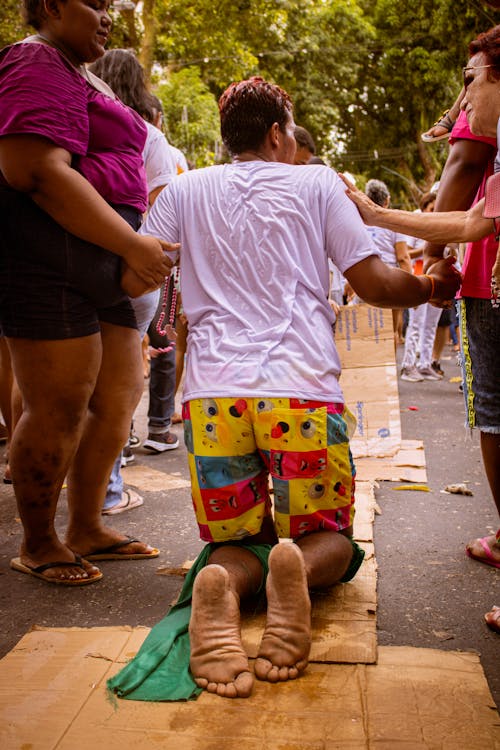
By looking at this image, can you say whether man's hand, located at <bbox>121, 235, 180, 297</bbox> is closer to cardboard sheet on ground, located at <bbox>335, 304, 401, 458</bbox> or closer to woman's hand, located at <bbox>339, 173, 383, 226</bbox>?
woman's hand, located at <bbox>339, 173, 383, 226</bbox>

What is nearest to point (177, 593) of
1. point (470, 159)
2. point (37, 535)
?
point (37, 535)

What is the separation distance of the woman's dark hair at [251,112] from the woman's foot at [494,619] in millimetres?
1766

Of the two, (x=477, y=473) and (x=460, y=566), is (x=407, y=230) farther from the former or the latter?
(x=477, y=473)

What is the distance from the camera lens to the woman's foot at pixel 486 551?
2.92m

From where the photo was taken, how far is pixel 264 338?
2359mm

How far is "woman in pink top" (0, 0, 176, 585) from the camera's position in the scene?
241cm

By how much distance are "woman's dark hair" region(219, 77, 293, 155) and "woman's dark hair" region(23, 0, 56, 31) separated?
2.33 feet

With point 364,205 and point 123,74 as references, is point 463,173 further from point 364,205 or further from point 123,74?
point 123,74

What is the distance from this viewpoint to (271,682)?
1983 mm

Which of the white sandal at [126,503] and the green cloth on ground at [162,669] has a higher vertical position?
the green cloth on ground at [162,669]

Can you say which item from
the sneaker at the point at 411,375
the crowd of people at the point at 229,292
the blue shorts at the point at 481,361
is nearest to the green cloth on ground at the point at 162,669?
the crowd of people at the point at 229,292

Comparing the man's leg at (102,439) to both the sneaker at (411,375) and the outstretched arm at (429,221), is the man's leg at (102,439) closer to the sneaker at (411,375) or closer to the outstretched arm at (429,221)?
the outstretched arm at (429,221)

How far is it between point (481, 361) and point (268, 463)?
3.20 ft

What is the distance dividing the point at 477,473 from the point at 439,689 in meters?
2.60
